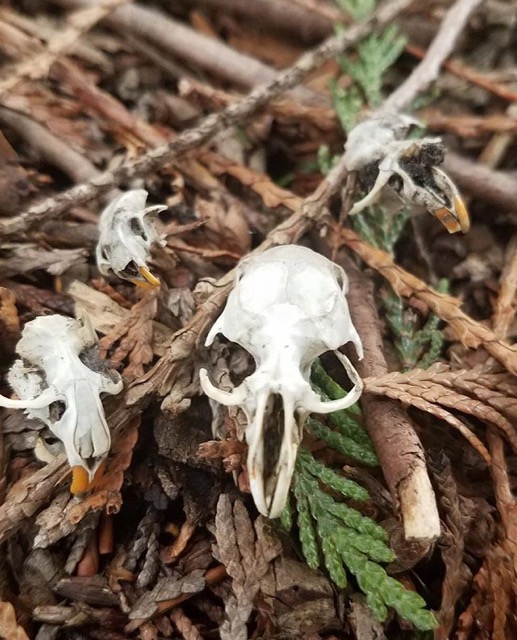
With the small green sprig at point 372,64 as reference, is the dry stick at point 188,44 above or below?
below

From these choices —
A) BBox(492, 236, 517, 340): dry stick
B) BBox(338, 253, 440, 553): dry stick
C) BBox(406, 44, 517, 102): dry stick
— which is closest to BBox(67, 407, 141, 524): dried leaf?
BBox(338, 253, 440, 553): dry stick

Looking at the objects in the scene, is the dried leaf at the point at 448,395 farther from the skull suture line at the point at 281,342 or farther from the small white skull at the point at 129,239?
the small white skull at the point at 129,239

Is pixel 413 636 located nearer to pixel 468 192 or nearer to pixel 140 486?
pixel 140 486

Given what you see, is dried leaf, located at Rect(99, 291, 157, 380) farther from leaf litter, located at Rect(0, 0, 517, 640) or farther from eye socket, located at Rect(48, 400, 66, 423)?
eye socket, located at Rect(48, 400, 66, 423)

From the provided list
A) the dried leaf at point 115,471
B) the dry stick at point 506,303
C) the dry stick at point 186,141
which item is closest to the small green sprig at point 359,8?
the dry stick at point 186,141

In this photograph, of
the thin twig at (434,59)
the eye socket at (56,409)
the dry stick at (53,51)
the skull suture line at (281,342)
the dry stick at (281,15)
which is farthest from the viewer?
the dry stick at (281,15)

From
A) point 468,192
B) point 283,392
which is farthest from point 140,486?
point 468,192
